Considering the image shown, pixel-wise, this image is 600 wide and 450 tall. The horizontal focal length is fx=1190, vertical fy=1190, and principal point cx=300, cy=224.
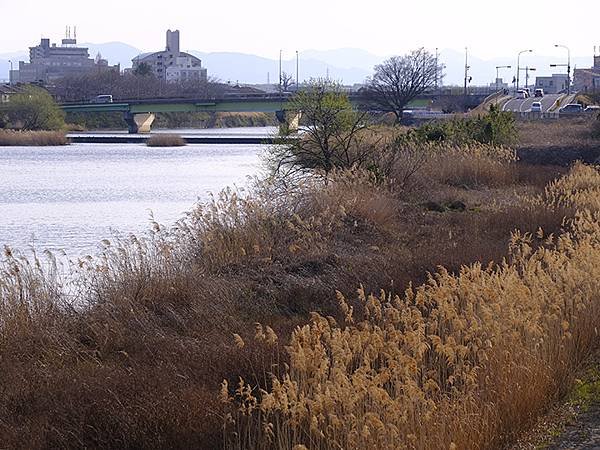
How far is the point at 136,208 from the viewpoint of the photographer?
129 ft

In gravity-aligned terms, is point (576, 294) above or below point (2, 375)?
above

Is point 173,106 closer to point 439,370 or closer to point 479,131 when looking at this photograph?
point 479,131

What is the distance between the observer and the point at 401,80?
375 ft

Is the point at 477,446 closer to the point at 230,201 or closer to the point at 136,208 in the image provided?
the point at 230,201

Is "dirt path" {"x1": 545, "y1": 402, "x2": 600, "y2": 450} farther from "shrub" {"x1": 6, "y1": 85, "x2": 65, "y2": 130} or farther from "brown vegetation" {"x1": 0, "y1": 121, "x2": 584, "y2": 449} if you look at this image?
"shrub" {"x1": 6, "y1": 85, "x2": 65, "y2": 130}

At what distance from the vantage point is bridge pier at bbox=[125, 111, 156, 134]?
359 ft

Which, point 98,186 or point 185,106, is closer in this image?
point 98,186

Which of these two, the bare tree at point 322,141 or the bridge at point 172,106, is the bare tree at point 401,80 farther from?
the bare tree at point 322,141

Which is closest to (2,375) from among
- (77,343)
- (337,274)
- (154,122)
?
(77,343)

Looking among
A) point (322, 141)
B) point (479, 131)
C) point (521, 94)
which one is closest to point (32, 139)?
point (479, 131)

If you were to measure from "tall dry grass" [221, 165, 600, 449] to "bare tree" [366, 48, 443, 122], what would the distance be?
86.0 m

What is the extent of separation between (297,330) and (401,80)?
105855 mm

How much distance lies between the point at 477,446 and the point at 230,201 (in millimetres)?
13352

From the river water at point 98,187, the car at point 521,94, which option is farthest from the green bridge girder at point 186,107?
the car at point 521,94
